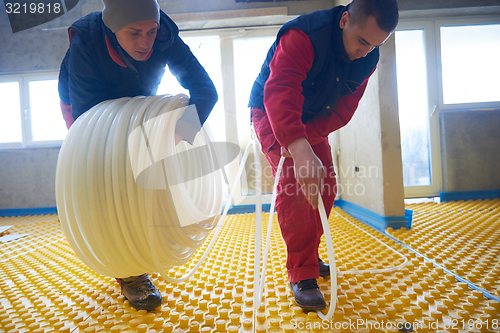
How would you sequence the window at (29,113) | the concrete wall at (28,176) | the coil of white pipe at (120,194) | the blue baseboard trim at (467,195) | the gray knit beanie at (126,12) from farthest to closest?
1. the window at (29,113)
2. the concrete wall at (28,176)
3. the blue baseboard trim at (467,195)
4. the gray knit beanie at (126,12)
5. the coil of white pipe at (120,194)

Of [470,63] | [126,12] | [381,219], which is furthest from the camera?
[470,63]

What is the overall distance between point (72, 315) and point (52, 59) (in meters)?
4.20

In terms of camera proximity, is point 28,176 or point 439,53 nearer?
point 439,53

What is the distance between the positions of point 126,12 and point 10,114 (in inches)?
179

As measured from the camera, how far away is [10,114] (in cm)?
432

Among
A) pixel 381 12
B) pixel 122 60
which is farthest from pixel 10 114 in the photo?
pixel 381 12

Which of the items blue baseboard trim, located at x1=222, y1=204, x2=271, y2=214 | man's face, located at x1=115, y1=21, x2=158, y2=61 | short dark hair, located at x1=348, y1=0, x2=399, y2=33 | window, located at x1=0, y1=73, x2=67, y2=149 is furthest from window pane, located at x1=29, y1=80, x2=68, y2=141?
short dark hair, located at x1=348, y1=0, x2=399, y2=33

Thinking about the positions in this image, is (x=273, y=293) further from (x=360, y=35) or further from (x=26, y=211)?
(x=26, y=211)

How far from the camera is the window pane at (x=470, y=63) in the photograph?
3.77m

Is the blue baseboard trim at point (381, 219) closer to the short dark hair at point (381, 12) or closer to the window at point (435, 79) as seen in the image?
the window at point (435, 79)

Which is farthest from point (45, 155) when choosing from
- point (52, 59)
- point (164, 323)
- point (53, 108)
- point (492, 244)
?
point (492, 244)

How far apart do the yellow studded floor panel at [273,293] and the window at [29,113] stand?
262 cm

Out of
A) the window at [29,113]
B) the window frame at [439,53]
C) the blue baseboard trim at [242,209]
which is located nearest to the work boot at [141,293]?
the blue baseboard trim at [242,209]

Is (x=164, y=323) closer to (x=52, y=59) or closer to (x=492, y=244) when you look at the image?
(x=492, y=244)
